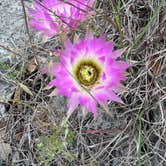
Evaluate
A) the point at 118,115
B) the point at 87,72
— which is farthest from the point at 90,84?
the point at 118,115

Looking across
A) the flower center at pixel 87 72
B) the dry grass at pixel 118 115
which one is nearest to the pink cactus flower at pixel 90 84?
the flower center at pixel 87 72

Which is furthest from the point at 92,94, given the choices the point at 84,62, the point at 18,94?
the point at 18,94

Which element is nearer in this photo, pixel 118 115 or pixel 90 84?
pixel 90 84

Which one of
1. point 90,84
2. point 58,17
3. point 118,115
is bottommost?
point 118,115

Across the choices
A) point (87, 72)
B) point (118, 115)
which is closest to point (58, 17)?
point (87, 72)

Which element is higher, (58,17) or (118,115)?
(58,17)

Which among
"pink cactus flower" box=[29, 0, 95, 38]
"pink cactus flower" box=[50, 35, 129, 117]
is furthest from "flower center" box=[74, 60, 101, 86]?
"pink cactus flower" box=[29, 0, 95, 38]

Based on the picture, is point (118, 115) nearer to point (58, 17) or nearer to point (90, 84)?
point (90, 84)
